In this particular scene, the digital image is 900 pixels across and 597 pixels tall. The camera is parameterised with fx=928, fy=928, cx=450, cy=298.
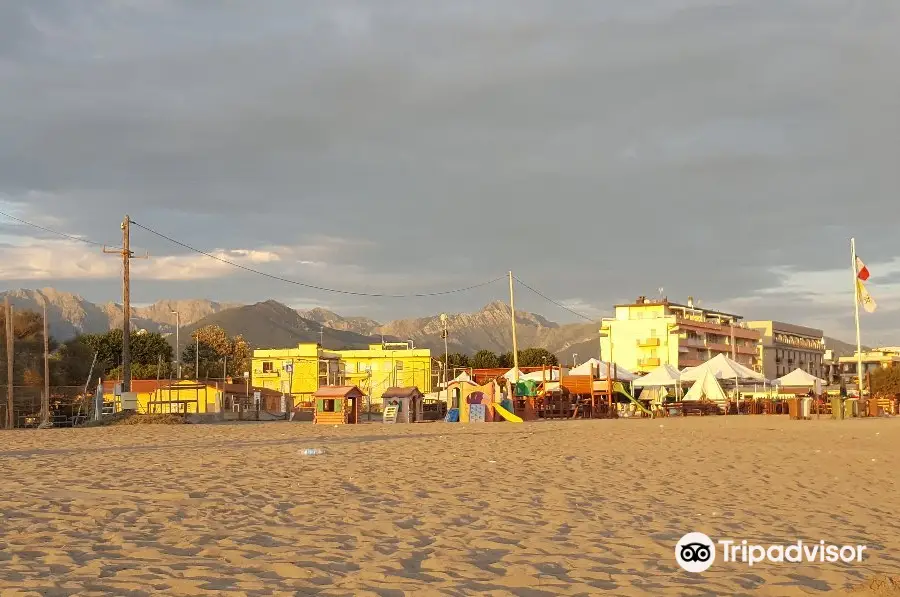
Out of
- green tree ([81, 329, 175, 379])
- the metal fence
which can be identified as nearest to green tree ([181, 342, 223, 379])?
green tree ([81, 329, 175, 379])

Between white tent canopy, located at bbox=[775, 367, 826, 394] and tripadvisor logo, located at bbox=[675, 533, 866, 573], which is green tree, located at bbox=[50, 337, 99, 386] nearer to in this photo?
white tent canopy, located at bbox=[775, 367, 826, 394]

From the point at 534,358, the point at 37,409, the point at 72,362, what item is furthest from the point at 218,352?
the point at 37,409

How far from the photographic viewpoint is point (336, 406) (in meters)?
37.0

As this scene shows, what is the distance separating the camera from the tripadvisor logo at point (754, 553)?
698 cm

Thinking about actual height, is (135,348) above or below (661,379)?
above

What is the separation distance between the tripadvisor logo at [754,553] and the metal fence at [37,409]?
3421cm

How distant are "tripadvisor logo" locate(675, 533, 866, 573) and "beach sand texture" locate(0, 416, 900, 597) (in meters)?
0.13

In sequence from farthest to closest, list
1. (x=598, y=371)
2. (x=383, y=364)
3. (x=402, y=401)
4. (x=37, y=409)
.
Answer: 1. (x=383, y=364)
2. (x=598, y=371)
3. (x=37, y=409)
4. (x=402, y=401)

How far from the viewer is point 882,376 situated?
7881 cm

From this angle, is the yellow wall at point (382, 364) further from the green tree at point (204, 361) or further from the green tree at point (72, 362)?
the green tree at point (72, 362)

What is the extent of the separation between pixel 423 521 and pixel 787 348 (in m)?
130

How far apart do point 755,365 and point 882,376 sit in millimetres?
40182

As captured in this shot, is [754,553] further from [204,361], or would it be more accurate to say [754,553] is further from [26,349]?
[204,361]

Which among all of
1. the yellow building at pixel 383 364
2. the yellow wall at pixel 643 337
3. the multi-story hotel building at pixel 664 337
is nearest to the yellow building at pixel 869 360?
the multi-story hotel building at pixel 664 337
